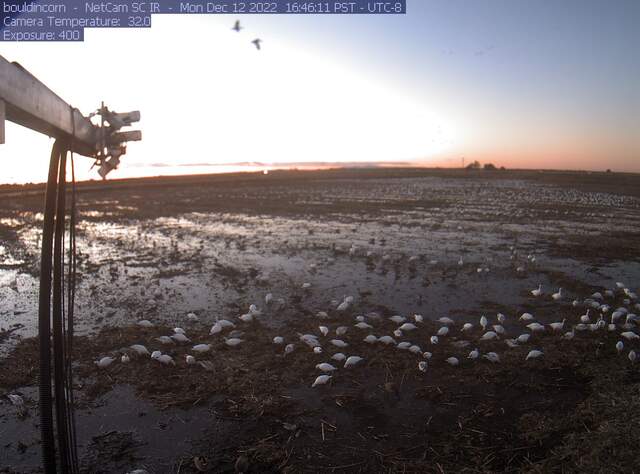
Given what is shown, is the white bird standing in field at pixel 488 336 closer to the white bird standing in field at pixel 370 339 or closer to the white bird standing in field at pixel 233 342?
the white bird standing in field at pixel 370 339

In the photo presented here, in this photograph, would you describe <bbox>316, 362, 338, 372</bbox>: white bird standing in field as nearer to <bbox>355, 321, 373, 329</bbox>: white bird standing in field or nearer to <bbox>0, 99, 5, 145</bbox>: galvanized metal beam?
<bbox>355, 321, 373, 329</bbox>: white bird standing in field

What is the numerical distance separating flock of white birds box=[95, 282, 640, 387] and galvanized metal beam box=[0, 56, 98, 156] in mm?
3880

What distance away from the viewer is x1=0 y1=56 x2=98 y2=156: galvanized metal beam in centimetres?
276

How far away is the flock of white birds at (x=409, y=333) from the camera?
22.4 ft

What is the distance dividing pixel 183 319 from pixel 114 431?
3.59 m

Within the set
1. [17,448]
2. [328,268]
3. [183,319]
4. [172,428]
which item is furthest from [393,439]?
[328,268]

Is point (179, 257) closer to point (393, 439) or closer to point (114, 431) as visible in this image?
point (114, 431)

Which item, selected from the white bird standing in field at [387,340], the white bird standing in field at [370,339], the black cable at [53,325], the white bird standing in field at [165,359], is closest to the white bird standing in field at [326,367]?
the white bird standing in field at [370,339]

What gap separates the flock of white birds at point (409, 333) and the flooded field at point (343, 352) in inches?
Answer: 2.0

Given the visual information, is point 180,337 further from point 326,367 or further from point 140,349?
point 326,367

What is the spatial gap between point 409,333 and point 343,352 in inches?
55.0

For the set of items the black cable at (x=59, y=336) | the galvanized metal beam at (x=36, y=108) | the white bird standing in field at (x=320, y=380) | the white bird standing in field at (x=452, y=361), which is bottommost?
the white bird standing in field at (x=320, y=380)

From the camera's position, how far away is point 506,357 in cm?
696

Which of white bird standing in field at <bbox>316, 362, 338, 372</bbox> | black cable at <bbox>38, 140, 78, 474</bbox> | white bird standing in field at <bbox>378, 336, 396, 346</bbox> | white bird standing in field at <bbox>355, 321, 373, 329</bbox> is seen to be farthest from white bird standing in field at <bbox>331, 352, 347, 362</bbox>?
black cable at <bbox>38, 140, 78, 474</bbox>
